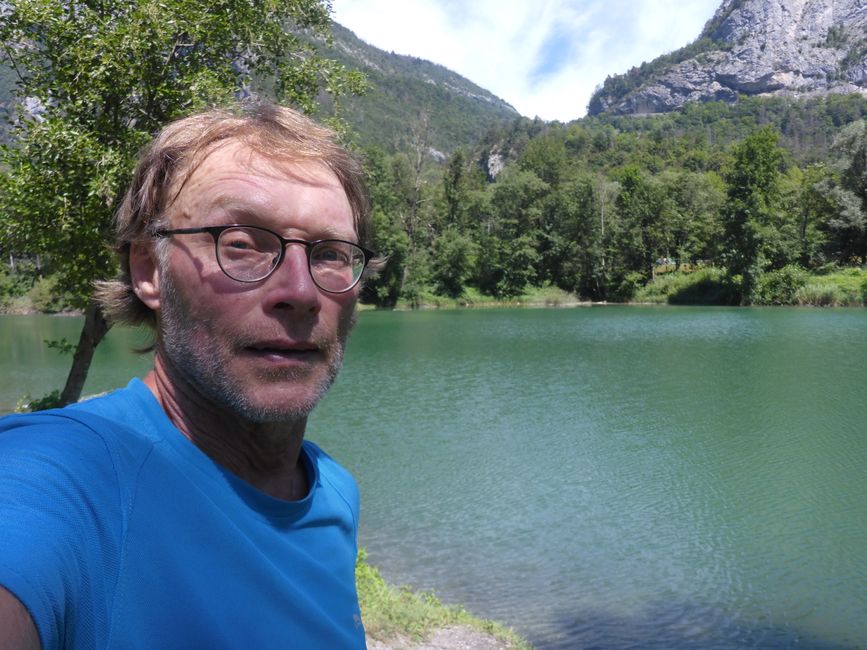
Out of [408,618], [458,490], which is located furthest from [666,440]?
[408,618]

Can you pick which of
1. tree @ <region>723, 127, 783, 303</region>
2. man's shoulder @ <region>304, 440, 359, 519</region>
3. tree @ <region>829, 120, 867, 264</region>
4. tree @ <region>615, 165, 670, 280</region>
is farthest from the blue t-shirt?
tree @ <region>615, 165, 670, 280</region>

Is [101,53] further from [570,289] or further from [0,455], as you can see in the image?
[570,289]

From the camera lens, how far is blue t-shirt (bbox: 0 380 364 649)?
808 mm

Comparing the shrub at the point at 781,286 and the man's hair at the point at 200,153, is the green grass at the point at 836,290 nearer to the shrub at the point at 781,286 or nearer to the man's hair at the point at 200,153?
the shrub at the point at 781,286

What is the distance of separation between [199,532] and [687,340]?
27002 mm

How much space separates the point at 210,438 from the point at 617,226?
55.6 m

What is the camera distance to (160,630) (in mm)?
906

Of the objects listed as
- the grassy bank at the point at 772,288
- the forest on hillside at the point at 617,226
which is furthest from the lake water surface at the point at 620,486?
the forest on hillside at the point at 617,226

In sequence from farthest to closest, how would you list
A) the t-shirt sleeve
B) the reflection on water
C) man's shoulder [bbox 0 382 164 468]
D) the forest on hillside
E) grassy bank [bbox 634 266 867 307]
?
the forest on hillside < grassy bank [bbox 634 266 867 307] < the reflection on water < man's shoulder [bbox 0 382 164 468] < the t-shirt sleeve

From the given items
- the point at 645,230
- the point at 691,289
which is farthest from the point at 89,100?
the point at 645,230

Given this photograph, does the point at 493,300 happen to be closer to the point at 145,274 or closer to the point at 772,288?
the point at 772,288

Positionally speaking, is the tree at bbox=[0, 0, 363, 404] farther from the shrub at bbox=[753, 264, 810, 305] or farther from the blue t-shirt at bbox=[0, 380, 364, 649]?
the shrub at bbox=[753, 264, 810, 305]

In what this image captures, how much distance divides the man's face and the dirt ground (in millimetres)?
3516

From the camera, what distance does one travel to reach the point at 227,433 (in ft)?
4.18
